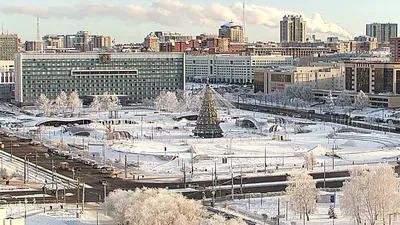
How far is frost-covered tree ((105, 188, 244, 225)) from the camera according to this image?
798 inches

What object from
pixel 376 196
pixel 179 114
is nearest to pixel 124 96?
pixel 179 114

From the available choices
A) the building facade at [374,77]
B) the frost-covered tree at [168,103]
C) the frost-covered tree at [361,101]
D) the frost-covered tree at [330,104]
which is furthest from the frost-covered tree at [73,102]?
the building facade at [374,77]

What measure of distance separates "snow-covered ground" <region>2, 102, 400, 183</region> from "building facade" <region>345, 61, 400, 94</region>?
18121mm

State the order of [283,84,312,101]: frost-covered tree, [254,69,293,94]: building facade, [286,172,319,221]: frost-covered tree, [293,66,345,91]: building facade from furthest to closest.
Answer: [254,69,293,94]: building facade, [293,66,345,91]: building facade, [283,84,312,101]: frost-covered tree, [286,172,319,221]: frost-covered tree

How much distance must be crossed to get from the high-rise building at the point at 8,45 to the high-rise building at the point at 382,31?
98.7m

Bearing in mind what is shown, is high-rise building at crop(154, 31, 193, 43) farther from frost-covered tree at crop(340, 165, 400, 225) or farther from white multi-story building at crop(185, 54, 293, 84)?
frost-covered tree at crop(340, 165, 400, 225)

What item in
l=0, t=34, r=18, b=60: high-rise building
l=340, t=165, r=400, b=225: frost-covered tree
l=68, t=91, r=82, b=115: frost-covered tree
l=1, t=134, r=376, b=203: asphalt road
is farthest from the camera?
l=0, t=34, r=18, b=60: high-rise building

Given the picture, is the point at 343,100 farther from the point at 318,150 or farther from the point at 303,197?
the point at 303,197

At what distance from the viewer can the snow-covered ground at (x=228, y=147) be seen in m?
34.1

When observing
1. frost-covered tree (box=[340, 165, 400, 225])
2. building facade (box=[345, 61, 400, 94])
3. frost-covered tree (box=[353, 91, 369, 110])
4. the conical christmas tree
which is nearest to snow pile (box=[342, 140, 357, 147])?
the conical christmas tree

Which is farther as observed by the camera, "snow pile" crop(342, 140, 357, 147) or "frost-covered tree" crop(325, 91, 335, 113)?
"frost-covered tree" crop(325, 91, 335, 113)

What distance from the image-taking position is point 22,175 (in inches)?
1249

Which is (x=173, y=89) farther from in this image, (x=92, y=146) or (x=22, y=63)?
(x=92, y=146)

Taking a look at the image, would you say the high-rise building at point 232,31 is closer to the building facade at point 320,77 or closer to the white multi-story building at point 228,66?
the white multi-story building at point 228,66
